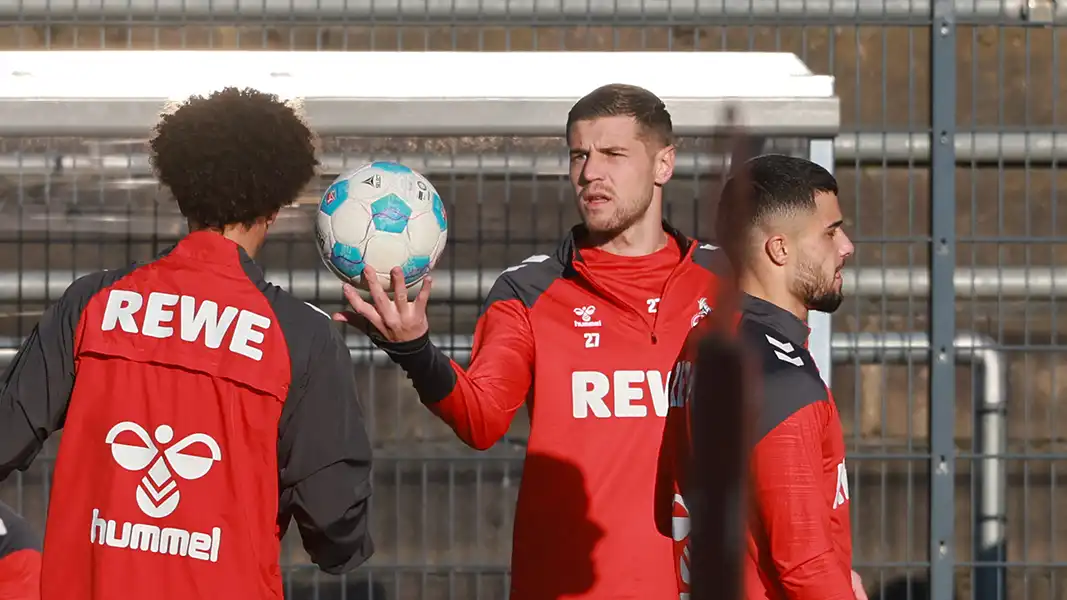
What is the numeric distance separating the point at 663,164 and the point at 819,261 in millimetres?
899

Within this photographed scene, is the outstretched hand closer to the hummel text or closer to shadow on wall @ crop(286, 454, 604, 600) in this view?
the hummel text

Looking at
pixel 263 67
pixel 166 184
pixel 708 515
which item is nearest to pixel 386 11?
pixel 263 67

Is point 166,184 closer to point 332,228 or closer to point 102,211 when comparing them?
point 332,228

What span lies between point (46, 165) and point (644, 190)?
2.61 metres

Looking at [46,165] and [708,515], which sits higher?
[46,165]

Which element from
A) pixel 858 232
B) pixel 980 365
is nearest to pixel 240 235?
pixel 858 232

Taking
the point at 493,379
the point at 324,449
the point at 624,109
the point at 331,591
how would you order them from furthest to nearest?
the point at 331,591, the point at 624,109, the point at 493,379, the point at 324,449

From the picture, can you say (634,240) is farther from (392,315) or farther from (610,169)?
(392,315)

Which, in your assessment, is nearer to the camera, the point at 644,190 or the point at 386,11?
the point at 644,190

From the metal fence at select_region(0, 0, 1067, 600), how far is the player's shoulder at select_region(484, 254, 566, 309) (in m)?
1.52

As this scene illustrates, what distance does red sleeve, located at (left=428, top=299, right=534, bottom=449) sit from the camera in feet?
11.7

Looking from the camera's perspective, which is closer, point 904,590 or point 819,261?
point 819,261

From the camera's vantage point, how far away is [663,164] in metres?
4.09

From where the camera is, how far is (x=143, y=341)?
295cm
